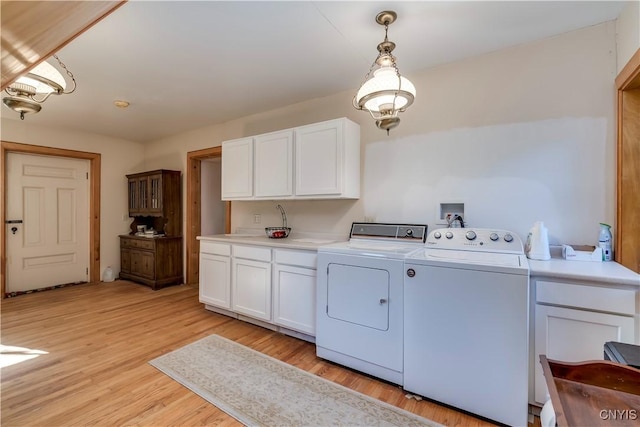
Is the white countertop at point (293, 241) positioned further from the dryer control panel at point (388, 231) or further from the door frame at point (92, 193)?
the door frame at point (92, 193)

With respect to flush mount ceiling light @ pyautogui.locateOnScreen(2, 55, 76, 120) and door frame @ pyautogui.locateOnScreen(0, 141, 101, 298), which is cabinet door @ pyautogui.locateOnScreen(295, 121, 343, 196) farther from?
door frame @ pyautogui.locateOnScreen(0, 141, 101, 298)

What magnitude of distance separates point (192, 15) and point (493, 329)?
2700mm

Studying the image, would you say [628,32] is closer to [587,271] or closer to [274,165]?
[587,271]

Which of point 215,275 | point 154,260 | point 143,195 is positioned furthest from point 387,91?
point 143,195

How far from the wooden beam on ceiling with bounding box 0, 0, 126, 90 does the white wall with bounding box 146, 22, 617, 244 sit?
2.37 meters

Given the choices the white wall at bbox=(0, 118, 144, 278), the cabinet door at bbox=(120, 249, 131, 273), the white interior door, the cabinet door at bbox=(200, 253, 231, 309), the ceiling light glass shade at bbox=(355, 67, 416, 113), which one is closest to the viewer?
the ceiling light glass shade at bbox=(355, 67, 416, 113)

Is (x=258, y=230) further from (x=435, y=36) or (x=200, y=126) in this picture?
(x=435, y=36)

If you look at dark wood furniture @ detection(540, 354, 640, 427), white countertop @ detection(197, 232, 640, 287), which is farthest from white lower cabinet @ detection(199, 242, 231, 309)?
dark wood furniture @ detection(540, 354, 640, 427)

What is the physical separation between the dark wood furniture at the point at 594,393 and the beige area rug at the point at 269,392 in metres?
1.07

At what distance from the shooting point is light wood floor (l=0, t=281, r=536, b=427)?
1.68 meters

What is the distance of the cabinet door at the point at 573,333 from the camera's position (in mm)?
1463

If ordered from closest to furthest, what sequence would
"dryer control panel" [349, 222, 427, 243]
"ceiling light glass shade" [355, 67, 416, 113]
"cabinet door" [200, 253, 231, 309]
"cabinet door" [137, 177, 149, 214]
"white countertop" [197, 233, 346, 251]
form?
1. "ceiling light glass shade" [355, 67, 416, 113]
2. "dryer control panel" [349, 222, 427, 243]
3. "white countertop" [197, 233, 346, 251]
4. "cabinet door" [200, 253, 231, 309]
5. "cabinet door" [137, 177, 149, 214]

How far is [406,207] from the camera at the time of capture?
2648 millimetres

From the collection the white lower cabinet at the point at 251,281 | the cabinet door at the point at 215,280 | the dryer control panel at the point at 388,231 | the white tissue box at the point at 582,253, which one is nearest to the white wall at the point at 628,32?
the white tissue box at the point at 582,253
